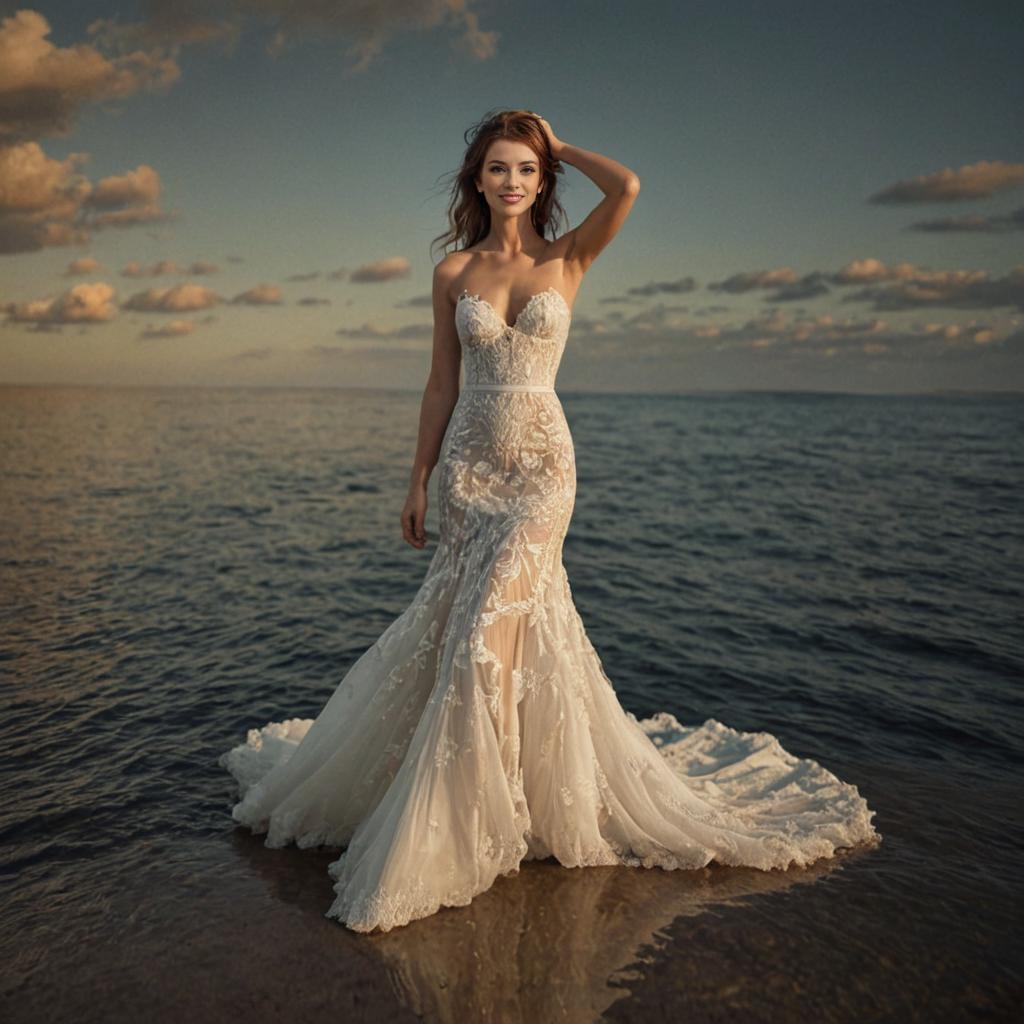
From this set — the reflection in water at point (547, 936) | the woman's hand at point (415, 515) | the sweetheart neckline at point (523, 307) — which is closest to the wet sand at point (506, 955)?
the reflection in water at point (547, 936)

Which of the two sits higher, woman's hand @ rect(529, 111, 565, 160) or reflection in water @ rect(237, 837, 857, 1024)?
woman's hand @ rect(529, 111, 565, 160)

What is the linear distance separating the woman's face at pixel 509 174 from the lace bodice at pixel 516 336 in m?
0.48

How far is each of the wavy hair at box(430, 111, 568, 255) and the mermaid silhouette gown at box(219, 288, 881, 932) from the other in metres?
0.60

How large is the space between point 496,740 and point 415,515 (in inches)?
53.3

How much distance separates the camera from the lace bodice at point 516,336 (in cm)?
422

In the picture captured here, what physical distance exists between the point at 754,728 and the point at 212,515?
474 inches

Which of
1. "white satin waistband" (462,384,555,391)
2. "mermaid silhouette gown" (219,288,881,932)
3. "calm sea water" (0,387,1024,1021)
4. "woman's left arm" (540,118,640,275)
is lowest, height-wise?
"calm sea water" (0,387,1024,1021)

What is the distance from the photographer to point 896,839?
15.6 ft

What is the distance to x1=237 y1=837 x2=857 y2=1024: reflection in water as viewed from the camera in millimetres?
3305

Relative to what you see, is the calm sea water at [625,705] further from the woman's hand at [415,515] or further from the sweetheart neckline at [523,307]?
the sweetheart neckline at [523,307]

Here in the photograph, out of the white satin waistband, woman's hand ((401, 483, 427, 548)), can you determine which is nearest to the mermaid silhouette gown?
the white satin waistband

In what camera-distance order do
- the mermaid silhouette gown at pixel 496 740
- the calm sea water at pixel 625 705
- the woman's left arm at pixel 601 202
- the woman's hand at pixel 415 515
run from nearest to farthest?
the calm sea water at pixel 625 705, the mermaid silhouette gown at pixel 496 740, the woman's left arm at pixel 601 202, the woman's hand at pixel 415 515

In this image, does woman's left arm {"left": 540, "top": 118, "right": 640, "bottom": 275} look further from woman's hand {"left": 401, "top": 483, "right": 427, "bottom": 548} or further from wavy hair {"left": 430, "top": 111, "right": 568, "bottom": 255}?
woman's hand {"left": 401, "top": 483, "right": 427, "bottom": 548}

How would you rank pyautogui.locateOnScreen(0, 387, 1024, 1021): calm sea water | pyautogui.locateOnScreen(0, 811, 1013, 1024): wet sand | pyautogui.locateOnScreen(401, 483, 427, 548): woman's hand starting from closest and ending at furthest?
pyautogui.locateOnScreen(0, 811, 1013, 1024): wet sand
pyautogui.locateOnScreen(0, 387, 1024, 1021): calm sea water
pyautogui.locateOnScreen(401, 483, 427, 548): woman's hand
